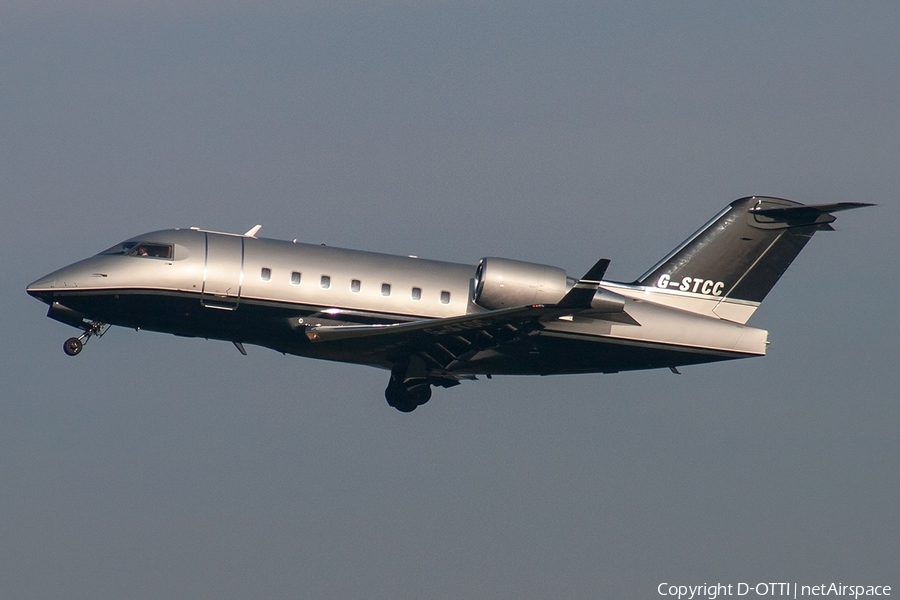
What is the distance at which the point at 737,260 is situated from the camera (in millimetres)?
31328

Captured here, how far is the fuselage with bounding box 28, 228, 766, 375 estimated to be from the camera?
2792cm

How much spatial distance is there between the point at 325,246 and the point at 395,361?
3166 millimetres

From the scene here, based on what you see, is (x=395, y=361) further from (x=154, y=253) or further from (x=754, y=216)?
(x=754, y=216)

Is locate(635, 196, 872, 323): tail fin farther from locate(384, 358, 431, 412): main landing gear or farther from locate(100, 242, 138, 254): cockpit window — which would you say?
locate(100, 242, 138, 254): cockpit window

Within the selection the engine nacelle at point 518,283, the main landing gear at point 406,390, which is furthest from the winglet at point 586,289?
the main landing gear at point 406,390

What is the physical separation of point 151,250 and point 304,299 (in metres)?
3.71

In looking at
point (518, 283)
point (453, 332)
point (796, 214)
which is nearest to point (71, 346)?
point (453, 332)

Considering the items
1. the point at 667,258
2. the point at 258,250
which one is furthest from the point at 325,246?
the point at 667,258

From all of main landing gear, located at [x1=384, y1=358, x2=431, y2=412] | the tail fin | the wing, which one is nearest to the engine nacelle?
the wing

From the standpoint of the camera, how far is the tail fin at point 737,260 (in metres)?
31.0

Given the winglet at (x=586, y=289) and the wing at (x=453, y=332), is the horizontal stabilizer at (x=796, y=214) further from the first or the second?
the winglet at (x=586, y=289)

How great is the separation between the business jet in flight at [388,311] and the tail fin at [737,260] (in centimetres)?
44

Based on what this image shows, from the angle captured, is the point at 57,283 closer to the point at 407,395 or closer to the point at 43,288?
the point at 43,288

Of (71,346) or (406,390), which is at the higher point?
(71,346)
